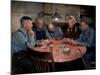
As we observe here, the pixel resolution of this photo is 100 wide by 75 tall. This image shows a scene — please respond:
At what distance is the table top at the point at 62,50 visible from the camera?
160 cm

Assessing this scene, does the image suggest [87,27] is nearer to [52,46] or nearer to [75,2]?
[75,2]

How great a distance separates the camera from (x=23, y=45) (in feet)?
5.02

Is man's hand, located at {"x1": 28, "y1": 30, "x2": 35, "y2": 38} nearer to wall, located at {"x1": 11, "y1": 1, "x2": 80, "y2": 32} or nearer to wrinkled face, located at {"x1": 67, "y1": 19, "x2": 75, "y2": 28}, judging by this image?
wall, located at {"x1": 11, "y1": 1, "x2": 80, "y2": 32}

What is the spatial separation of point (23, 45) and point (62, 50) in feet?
1.17

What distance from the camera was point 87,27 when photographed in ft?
5.60

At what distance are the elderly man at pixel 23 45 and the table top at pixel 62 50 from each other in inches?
3.7

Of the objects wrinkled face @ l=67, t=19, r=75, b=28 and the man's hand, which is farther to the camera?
wrinkled face @ l=67, t=19, r=75, b=28

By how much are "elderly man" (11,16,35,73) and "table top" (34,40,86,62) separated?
9 centimetres

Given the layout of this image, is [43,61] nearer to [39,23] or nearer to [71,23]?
[39,23]

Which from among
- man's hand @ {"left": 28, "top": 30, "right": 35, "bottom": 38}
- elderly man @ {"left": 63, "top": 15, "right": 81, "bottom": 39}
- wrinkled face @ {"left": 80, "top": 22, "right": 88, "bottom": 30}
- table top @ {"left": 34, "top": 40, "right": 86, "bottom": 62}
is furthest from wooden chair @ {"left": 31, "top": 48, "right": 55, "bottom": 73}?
wrinkled face @ {"left": 80, "top": 22, "right": 88, "bottom": 30}

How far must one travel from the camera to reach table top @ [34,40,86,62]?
1600 millimetres

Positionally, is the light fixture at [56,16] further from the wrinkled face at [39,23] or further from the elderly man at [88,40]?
the elderly man at [88,40]

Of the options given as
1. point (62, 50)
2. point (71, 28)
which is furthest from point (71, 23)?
point (62, 50)
